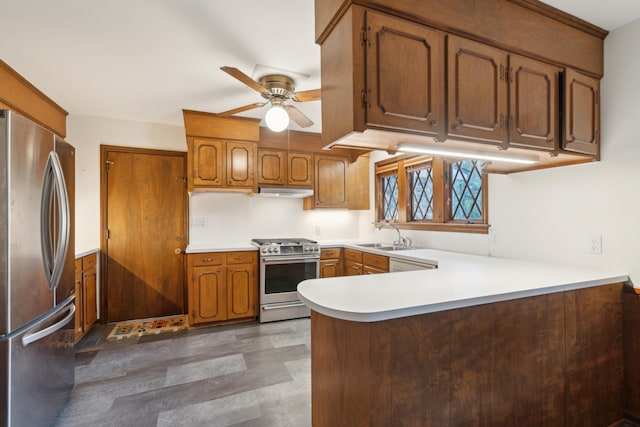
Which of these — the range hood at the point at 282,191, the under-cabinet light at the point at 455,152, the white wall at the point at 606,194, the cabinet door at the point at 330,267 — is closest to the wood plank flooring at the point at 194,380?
the cabinet door at the point at 330,267

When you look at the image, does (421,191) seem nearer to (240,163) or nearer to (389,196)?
(389,196)

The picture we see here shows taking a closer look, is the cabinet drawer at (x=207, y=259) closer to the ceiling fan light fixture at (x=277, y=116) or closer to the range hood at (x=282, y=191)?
the range hood at (x=282, y=191)

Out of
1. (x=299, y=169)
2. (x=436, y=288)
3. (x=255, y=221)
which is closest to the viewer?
(x=436, y=288)

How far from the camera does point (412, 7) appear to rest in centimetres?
139

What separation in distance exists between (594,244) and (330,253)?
2.59 meters

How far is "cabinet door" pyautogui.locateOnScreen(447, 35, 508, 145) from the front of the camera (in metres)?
1.52

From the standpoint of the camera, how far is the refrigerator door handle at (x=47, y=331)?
1.54m

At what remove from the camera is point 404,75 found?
1.40 meters

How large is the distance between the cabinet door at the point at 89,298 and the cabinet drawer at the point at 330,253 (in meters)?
2.54

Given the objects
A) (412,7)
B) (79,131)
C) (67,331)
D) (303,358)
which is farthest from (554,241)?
(79,131)

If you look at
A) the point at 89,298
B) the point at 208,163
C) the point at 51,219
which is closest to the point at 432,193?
the point at 208,163

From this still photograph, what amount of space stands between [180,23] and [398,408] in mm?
2349

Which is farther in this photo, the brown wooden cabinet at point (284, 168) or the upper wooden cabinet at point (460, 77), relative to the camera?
the brown wooden cabinet at point (284, 168)

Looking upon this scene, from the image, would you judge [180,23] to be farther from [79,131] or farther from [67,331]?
[79,131]
